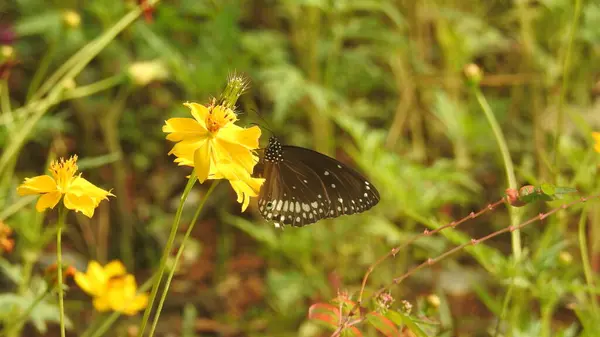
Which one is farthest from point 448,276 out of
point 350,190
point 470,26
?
point 350,190

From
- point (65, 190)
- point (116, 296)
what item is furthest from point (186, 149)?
point (116, 296)

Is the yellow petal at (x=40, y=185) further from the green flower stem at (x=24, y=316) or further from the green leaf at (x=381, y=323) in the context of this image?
the green leaf at (x=381, y=323)

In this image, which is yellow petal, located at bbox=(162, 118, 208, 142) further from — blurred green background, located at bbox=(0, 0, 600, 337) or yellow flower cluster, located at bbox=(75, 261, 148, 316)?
blurred green background, located at bbox=(0, 0, 600, 337)

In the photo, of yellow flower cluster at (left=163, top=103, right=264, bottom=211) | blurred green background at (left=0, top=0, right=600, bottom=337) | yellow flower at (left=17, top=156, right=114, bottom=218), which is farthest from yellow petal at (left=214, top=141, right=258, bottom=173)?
blurred green background at (left=0, top=0, right=600, bottom=337)

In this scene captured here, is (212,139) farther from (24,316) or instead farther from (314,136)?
(314,136)

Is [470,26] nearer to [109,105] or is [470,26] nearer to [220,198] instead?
[220,198]

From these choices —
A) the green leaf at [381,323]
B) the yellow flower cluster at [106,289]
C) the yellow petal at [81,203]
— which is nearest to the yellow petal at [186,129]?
the yellow petal at [81,203]

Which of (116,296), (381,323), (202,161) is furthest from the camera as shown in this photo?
(116,296)
